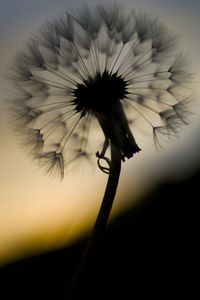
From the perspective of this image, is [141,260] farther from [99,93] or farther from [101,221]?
[99,93]

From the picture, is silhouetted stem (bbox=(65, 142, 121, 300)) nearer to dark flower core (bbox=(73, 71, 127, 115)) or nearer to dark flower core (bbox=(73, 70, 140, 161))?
dark flower core (bbox=(73, 70, 140, 161))

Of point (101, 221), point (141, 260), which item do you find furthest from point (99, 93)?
point (141, 260)

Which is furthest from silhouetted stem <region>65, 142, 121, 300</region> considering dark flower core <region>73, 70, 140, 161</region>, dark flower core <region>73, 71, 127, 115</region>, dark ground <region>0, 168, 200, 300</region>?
dark ground <region>0, 168, 200, 300</region>

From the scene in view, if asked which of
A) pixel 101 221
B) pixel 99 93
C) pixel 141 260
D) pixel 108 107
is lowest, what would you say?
pixel 141 260

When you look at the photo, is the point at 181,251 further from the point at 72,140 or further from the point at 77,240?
the point at 72,140

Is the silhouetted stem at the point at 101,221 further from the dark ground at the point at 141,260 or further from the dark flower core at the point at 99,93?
the dark ground at the point at 141,260
